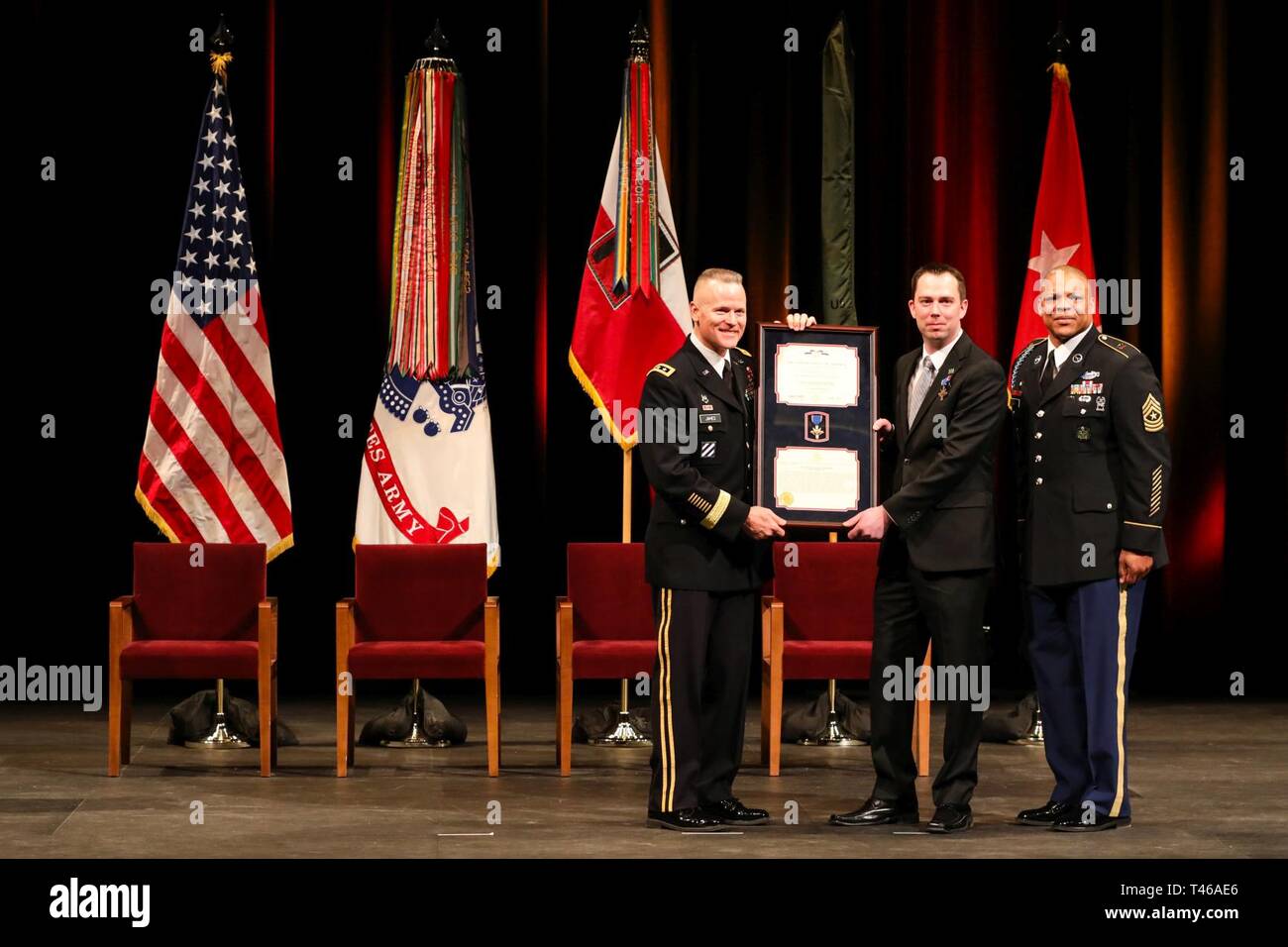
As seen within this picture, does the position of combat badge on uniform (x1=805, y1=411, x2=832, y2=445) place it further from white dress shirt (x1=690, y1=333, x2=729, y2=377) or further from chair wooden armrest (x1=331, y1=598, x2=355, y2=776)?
chair wooden armrest (x1=331, y1=598, x2=355, y2=776)

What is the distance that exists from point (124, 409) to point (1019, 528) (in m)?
4.44

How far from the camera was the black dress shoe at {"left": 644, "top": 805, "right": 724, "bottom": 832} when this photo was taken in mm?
4621

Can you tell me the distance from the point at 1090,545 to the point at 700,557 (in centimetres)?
107

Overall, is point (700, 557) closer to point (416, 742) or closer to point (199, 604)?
point (416, 742)

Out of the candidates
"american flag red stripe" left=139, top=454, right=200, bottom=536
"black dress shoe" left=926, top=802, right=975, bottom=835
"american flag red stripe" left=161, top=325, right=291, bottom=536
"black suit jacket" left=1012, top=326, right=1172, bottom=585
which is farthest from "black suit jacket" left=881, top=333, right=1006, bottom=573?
→ "american flag red stripe" left=139, top=454, right=200, bottom=536

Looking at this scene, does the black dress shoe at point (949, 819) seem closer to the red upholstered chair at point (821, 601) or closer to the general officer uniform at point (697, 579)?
the general officer uniform at point (697, 579)

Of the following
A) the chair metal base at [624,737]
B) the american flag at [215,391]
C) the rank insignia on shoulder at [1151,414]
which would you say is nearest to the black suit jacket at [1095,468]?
the rank insignia on shoulder at [1151,414]

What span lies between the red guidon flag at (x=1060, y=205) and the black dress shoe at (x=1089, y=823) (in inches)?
96.4

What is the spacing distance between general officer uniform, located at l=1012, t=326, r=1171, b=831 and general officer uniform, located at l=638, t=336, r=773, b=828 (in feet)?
2.71

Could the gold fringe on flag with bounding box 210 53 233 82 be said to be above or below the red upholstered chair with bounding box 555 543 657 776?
above

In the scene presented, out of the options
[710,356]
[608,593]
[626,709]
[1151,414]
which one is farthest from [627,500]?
[1151,414]

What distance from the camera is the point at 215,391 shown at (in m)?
6.58

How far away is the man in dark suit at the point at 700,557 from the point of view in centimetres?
461

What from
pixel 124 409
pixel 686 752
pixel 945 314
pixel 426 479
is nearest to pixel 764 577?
pixel 686 752
